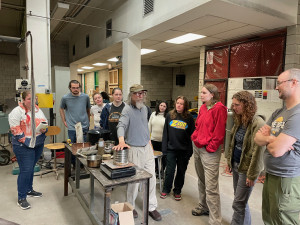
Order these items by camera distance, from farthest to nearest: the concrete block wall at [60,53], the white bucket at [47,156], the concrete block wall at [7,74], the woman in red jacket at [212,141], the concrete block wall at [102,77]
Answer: the concrete block wall at [102,77] < the concrete block wall at [60,53] < the concrete block wall at [7,74] < the white bucket at [47,156] < the woman in red jacket at [212,141]

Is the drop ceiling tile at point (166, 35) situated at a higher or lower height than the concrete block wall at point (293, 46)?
higher

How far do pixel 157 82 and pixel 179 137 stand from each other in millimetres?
7334

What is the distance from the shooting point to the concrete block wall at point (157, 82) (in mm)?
9750

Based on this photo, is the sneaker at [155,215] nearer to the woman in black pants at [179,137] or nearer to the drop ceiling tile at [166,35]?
the woman in black pants at [179,137]

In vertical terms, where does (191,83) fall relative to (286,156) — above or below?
above

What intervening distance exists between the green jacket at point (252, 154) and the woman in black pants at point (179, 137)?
93 cm

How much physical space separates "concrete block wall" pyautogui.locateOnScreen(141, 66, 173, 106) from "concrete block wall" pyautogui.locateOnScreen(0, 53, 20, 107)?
5826 mm

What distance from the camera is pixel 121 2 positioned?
17.6ft

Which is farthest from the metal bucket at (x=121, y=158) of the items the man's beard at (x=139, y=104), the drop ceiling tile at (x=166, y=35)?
the drop ceiling tile at (x=166, y=35)

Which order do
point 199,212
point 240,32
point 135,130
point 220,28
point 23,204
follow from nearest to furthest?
point 135,130
point 199,212
point 23,204
point 220,28
point 240,32

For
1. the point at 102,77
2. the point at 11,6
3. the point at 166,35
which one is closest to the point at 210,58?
the point at 166,35

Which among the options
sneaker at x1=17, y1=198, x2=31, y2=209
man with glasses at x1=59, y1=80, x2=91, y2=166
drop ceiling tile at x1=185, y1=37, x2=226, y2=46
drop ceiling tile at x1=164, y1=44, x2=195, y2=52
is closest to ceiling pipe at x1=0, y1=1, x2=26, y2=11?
drop ceiling tile at x1=164, y1=44, x2=195, y2=52

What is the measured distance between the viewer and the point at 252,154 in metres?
1.90

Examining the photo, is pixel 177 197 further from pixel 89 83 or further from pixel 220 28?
pixel 89 83
